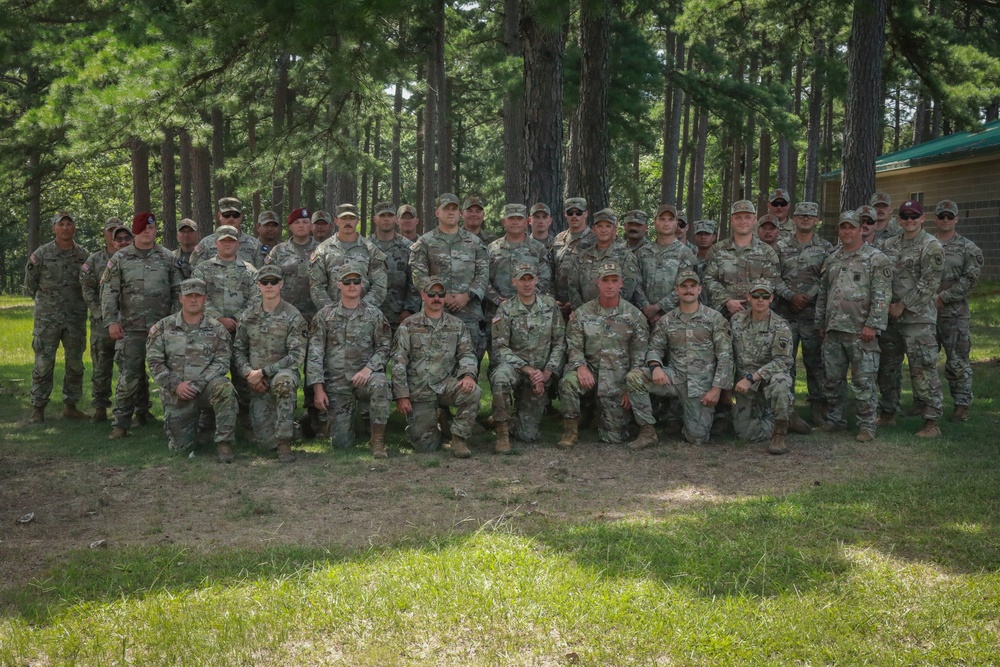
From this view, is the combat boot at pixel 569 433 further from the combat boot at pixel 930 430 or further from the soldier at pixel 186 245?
the soldier at pixel 186 245

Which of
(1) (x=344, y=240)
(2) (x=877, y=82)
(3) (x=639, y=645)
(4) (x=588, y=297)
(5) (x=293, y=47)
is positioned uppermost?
(2) (x=877, y=82)

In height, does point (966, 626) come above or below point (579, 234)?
below

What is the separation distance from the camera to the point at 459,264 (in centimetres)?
852

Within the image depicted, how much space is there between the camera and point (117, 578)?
15.0 feet

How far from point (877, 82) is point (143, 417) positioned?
32.8 feet

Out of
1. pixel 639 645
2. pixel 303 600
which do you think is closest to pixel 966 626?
pixel 639 645

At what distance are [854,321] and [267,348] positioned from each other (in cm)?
533

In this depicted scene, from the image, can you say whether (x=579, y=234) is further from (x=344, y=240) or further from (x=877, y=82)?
(x=877, y=82)

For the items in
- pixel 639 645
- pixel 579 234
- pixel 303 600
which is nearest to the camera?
pixel 639 645

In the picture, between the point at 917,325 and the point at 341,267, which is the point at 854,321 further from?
the point at 341,267

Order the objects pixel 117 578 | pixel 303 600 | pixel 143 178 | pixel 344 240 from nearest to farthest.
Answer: pixel 303 600, pixel 117 578, pixel 344 240, pixel 143 178

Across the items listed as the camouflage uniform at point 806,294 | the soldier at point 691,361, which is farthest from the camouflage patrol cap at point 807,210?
the soldier at point 691,361

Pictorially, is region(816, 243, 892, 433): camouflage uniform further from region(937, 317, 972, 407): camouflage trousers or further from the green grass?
the green grass

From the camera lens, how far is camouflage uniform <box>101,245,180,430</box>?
8445 millimetres
